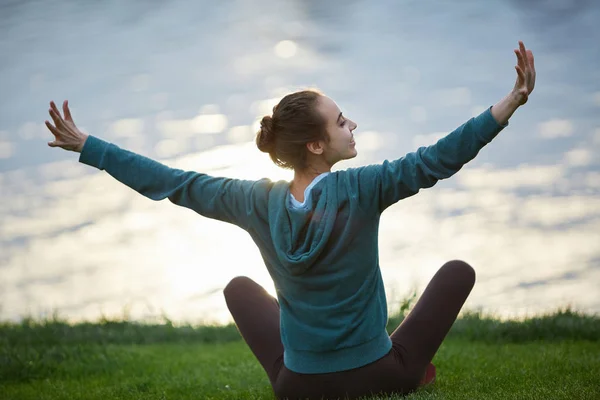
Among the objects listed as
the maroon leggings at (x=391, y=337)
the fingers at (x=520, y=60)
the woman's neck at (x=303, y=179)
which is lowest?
the maroon leggings at (x=391, y=337)

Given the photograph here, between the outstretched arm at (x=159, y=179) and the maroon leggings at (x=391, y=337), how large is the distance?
0.61 meters

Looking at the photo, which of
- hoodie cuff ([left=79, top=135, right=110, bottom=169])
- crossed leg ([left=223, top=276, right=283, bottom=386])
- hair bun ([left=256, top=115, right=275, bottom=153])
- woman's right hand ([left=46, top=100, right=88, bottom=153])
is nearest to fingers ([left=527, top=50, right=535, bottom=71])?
hair bun ([left=256, top=115, right=275, bottom=153])

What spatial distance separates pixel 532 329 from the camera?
7934mm

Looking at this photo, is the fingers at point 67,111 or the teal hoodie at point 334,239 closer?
the teal hoodie at point 334,239

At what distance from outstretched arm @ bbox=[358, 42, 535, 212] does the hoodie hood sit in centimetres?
20

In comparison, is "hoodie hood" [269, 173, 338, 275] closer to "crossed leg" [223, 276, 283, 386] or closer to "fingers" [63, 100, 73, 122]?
"crossed leg" [223, 276, 283, 386]

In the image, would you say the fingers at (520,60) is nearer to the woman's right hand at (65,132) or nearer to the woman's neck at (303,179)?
the woman's neck at (303,179)

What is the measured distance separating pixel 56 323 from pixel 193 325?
1.81m

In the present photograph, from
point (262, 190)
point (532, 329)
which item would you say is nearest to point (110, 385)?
point (262, 190)

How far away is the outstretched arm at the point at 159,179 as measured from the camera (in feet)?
13.1

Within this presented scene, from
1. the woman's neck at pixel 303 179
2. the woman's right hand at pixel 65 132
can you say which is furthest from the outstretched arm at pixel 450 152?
the woman's right hand at pixel 65 132

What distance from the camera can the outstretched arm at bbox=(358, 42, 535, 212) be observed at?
3568 mm

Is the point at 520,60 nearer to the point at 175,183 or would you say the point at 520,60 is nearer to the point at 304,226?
the point at 304,226

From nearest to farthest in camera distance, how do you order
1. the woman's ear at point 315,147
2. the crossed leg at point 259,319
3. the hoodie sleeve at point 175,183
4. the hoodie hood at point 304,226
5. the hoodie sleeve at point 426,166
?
1. the hoodie sleeve at point 426,166
2. the hoodie hood at point 304,226
3. the woman's ear at point 315,147
4. the hoodie sleeve at point 175,183
5. the crossed leg at point 259,319
